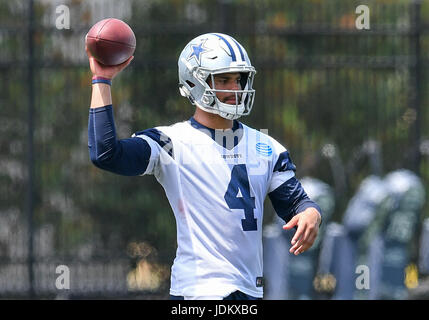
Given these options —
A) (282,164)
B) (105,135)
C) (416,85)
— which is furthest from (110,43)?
(416,85)

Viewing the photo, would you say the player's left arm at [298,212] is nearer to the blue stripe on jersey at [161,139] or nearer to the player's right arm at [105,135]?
the blue stripe on jersey at [161,139]

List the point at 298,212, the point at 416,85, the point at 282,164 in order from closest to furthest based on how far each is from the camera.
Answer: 1. the point at 298,212
2. the point at 282,164
3. the point at 416,85

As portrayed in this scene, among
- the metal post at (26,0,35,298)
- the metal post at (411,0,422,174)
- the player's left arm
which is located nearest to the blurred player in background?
the player's left arm

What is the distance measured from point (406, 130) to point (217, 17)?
2064 millimetres

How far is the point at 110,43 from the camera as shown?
4750 mm

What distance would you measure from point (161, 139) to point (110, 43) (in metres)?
0.53

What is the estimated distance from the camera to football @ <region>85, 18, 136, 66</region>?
4707mm

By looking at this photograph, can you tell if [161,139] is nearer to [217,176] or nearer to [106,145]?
[217,176]

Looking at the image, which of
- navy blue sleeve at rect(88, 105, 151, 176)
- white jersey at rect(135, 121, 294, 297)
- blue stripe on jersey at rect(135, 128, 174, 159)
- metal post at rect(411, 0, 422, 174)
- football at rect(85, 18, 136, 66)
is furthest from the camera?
metal post at rect(411, 0, 422, 174)

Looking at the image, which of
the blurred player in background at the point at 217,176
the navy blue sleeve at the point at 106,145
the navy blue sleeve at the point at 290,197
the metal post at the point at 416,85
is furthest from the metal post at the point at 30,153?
the navy blue sleeve at the point at 106,145

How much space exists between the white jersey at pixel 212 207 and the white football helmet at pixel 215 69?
0.52 feet

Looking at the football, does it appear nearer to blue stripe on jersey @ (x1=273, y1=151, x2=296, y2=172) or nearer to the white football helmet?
the white football helmet

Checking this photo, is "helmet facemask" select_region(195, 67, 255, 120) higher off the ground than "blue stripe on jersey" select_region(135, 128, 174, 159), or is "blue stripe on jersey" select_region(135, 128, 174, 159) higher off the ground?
"helmet facemask" select_region(195, 67, 255, 120)
